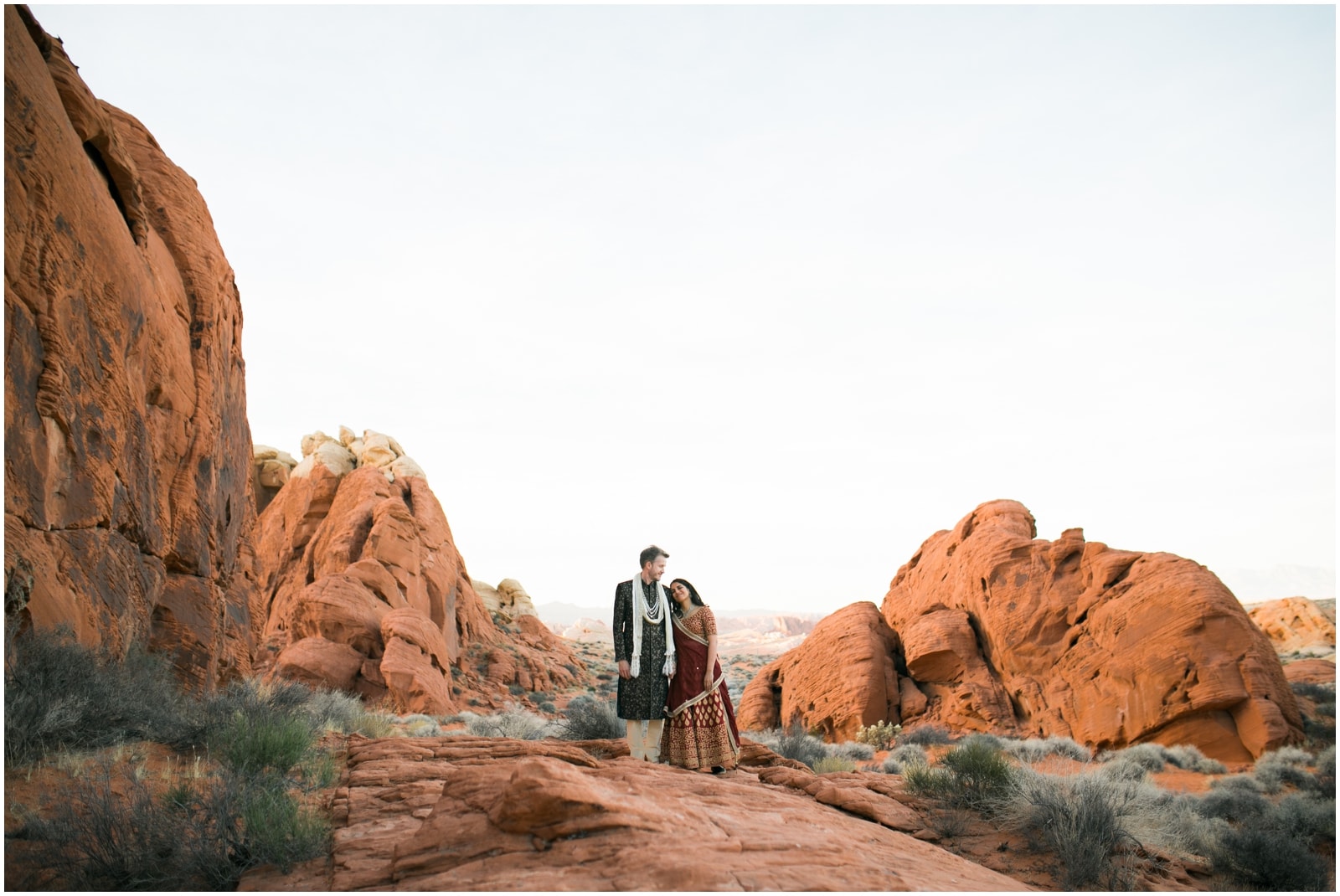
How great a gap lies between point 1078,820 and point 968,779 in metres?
1.67

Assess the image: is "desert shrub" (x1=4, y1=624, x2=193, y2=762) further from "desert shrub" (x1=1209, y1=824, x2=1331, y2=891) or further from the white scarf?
"desert shrub" (x1=1209, y1=824, x2=1331, y2=891)

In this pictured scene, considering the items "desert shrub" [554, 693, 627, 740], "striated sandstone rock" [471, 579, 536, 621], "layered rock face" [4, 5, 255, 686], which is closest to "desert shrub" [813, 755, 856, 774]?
"desert shrub" [554, 693, 627, 740]

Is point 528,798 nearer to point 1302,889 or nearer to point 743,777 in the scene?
point 743,777

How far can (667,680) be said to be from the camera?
8.55 m

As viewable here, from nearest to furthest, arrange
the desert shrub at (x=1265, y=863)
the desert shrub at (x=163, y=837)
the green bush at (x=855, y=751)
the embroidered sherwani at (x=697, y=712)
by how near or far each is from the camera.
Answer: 1. the desert shrub at (x=163, y=837)
2. the desert shrub at (x=1265, y=863)
3. the embroidered sherwani at (x=697, y=712)
4. the green bush at (x=855, y=751)

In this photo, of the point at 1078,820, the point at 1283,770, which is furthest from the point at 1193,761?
the point at 1078,820

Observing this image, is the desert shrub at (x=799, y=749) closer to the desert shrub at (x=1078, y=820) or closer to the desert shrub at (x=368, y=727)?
the desert shrub at (x=1078, y=820)

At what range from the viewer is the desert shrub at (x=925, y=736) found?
1708 centimetres

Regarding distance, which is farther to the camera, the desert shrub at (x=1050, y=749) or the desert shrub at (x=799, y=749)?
the desert shrub at (x=1050, y=749)

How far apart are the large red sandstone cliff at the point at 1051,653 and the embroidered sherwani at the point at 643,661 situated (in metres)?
12.5

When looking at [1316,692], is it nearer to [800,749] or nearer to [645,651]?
[800,749]

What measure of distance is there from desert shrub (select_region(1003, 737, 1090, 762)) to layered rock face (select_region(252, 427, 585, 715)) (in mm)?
13397

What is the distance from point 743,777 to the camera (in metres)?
8.20

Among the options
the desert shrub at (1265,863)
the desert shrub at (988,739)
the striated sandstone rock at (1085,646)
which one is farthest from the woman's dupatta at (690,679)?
the striated sandstone rock at (1085,646)
